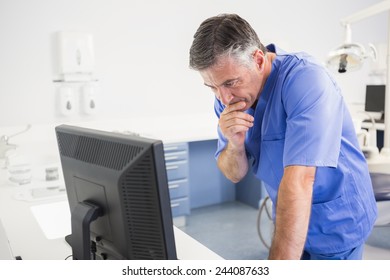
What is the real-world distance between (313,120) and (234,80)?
24 centimetres

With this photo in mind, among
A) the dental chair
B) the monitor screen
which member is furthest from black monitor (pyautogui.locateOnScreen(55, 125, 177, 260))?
the monitor screen

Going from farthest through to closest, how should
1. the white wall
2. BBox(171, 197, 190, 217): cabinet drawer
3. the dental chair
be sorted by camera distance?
BBox(171, 197, 190, 217): cabinet drawer, the white wall, the dental chair

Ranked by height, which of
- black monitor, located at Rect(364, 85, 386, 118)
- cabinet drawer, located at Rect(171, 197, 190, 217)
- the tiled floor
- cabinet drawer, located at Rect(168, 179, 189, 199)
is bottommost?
the tiled floor

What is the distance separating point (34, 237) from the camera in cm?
140

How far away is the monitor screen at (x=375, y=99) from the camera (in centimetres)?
448

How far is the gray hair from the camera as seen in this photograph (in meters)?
1.05

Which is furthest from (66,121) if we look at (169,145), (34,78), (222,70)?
(222,70)

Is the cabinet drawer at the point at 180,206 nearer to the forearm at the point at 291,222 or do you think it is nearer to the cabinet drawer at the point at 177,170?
the cabinet drawer at the point at 177,170

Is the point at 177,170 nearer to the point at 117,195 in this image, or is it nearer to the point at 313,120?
the point at 313,120

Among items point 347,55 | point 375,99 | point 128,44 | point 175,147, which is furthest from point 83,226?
point 375,99

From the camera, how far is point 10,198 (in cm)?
186

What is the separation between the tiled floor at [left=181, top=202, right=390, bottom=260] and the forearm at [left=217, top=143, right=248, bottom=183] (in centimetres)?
114

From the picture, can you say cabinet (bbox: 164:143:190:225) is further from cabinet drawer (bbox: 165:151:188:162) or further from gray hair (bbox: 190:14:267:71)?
gray hair (bbox: 190:14:267:71)
